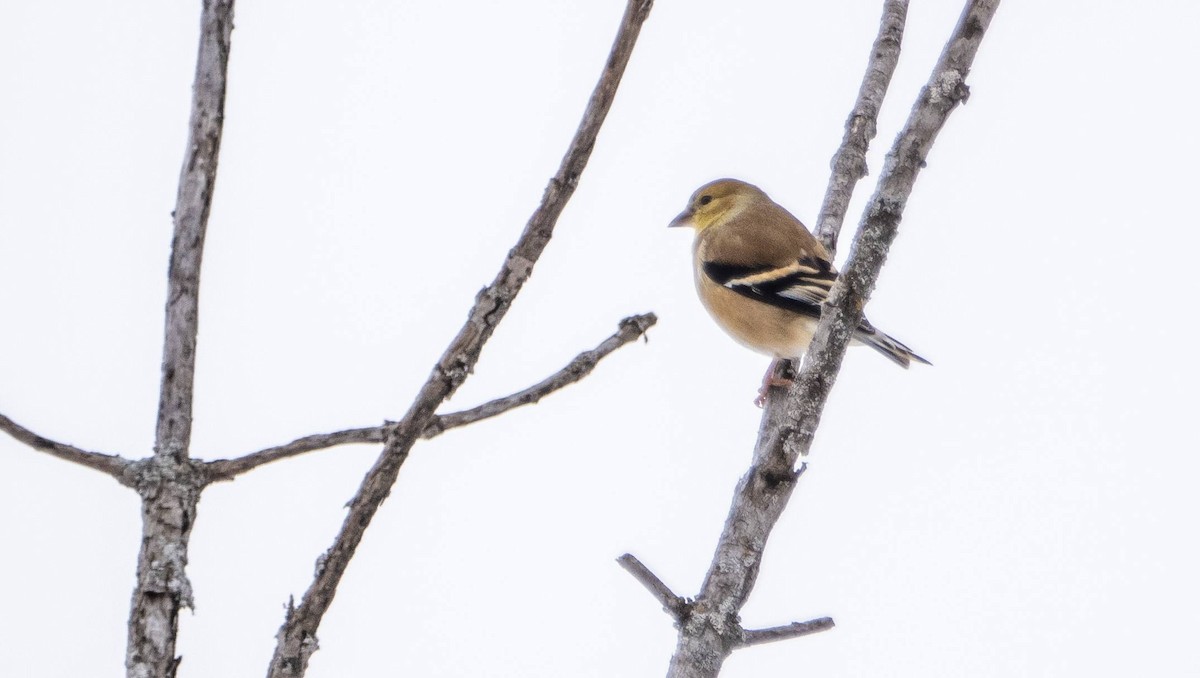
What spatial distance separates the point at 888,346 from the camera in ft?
20.3

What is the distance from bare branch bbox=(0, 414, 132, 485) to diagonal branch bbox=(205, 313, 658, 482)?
0.60 ft

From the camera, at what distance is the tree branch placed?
8.05 feet

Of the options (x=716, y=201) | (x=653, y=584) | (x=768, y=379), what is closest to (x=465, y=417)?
(x=653, y=584)

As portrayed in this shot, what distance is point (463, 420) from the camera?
2510mm

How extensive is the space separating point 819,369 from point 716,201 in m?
5.62

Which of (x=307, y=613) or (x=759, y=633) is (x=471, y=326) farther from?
(x=759, y=633)

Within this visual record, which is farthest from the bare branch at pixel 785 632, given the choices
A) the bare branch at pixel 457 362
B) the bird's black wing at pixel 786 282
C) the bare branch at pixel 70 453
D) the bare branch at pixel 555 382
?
the bird's black wing at pixel 786 282

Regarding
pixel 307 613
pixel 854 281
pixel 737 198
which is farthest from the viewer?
pixel 737 198

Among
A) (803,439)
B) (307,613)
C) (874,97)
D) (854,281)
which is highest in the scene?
(874,97)

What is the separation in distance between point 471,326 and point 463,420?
0.35m

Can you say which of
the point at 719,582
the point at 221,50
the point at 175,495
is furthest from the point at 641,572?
the point at 221,50

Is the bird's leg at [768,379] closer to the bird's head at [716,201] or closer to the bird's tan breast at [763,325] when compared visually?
the bird's tan breast at [763,325]

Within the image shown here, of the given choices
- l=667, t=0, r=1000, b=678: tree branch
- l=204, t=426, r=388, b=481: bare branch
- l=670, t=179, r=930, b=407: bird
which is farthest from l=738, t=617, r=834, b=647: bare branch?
l=670, t=179, r=930, b=407: bird

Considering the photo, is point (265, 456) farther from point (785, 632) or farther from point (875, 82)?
point (875, 82)
